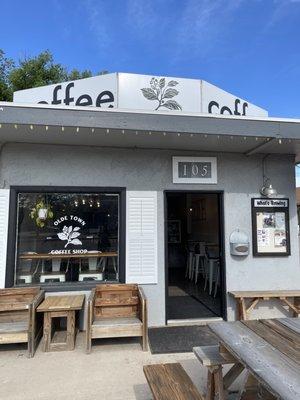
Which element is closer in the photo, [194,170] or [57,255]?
[57,255]

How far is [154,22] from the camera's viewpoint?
8773 mm

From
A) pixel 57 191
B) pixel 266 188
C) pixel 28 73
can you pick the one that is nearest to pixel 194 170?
pixel 266 188

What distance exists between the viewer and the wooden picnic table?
4727 mm

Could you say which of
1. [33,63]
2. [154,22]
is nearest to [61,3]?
[154,22]

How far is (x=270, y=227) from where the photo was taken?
203 inches

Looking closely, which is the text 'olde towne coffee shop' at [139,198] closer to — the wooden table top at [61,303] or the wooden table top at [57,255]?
the wooden table top at [57,255]

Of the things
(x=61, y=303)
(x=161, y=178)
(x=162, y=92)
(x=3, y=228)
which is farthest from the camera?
(x=162, y=92)

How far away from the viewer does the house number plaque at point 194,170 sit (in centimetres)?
495

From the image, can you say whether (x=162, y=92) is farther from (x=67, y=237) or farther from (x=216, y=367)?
(x=216, y=367)

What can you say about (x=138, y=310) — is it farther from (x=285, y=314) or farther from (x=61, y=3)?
(x=61, y=3)

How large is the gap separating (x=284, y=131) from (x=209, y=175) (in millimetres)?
1260

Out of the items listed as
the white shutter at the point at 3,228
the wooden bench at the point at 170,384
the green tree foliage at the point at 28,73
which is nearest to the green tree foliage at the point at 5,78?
the green tree foliage at the point at 28,73

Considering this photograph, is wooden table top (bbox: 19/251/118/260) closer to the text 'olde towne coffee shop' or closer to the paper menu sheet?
the text 'olde towne coffee shop'

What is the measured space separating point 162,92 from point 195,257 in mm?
4224
